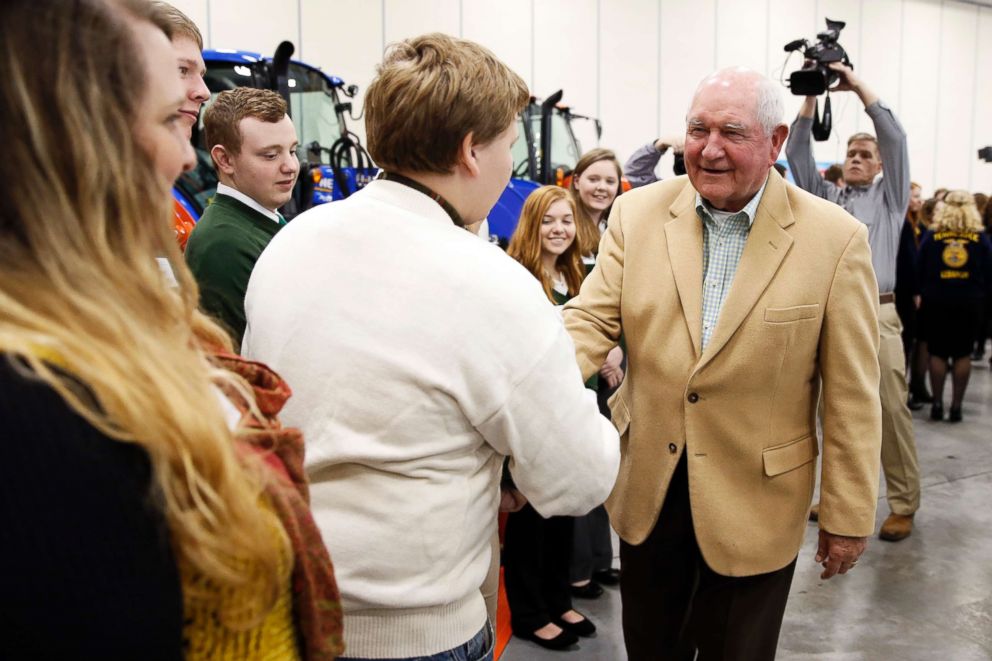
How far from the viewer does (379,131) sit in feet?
4.06

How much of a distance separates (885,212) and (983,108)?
14.4 metres

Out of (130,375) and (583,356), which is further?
(583,356)

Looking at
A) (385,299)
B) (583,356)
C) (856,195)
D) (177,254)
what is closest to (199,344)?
(177,254)

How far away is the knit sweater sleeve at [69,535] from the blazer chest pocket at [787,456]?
1494 mm

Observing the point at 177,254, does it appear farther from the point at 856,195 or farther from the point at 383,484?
the point at 856,195

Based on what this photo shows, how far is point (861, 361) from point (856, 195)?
248 centimetres

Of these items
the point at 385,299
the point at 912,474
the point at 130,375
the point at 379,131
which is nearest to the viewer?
the point at 130,375

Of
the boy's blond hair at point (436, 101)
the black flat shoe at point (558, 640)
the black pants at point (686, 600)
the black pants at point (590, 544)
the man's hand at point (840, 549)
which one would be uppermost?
the boy's blond hair at point (436, 101)

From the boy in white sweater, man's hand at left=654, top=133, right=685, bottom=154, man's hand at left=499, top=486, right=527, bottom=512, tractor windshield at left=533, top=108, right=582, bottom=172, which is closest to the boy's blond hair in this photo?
the boy in white sweater

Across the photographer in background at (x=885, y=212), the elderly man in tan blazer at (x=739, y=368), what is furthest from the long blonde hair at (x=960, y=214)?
the elderly man in tan blazer at (x=739, y=368)

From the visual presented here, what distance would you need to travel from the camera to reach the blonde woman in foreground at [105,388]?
0.63 m

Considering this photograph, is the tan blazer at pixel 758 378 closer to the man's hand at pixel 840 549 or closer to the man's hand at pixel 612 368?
the man's hand at pixel 840 549

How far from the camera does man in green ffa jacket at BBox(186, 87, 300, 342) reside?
7.26 ft

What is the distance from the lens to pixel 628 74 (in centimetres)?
1204
